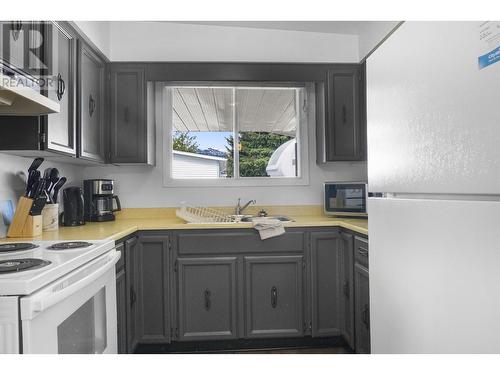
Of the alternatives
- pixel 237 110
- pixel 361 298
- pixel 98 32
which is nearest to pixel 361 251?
pixel 361 298

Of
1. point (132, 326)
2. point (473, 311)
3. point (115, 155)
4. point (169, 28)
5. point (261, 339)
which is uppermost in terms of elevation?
point (169, 28)

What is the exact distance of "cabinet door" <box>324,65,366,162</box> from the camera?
2652mm

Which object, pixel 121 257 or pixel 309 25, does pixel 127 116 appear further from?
pixel 309 25

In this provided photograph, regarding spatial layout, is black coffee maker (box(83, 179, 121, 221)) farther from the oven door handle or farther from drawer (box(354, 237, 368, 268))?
drawer (box(354, 237, 368, 268))

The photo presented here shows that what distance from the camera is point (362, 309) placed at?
6.63ft

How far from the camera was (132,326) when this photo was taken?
2127mm

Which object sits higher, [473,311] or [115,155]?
[115,155]

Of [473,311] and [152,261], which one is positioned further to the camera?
[152,261]

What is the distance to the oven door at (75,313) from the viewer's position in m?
0.92

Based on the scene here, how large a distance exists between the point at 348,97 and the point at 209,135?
1.24 metres

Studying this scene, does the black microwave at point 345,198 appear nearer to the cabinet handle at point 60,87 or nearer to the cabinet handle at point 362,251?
the cabinet handle at point 362,251
